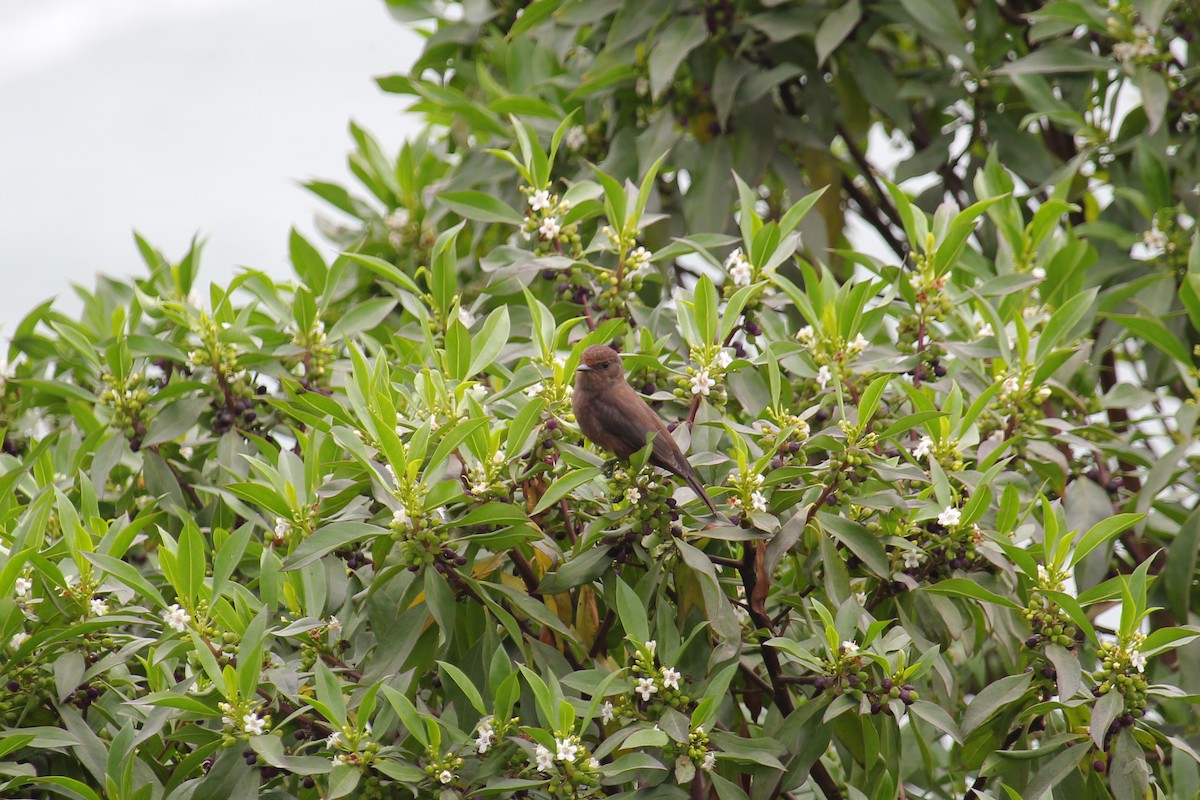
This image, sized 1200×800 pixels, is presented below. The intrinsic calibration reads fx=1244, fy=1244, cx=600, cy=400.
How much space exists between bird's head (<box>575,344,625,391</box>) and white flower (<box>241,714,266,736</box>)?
105 centimetres

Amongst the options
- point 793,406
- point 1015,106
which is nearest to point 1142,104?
point 1015,106

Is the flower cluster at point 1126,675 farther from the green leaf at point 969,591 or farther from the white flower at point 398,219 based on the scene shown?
the white flower at point 398,219

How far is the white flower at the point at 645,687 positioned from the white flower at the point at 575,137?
2.35 metres

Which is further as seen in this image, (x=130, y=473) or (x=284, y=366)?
(x=130, y=473)

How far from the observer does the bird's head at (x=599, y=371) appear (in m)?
2.97

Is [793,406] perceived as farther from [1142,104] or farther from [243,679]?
[1142,104]

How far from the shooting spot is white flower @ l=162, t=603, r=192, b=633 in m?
2.64

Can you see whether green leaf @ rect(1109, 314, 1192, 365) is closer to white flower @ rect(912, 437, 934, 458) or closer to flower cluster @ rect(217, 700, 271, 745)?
white flower @ rect(912, 437, 934, 458)

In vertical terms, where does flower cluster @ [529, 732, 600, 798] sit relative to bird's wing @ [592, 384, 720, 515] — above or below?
below

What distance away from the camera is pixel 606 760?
8.89 ft

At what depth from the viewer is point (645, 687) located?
2.54m

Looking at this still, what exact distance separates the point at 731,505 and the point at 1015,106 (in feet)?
8.46

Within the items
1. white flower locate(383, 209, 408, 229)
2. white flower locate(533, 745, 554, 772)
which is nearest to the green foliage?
white flower locate(533, 745, 554, 772)

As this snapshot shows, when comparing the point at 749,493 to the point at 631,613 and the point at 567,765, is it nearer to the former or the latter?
the point at 631,613
